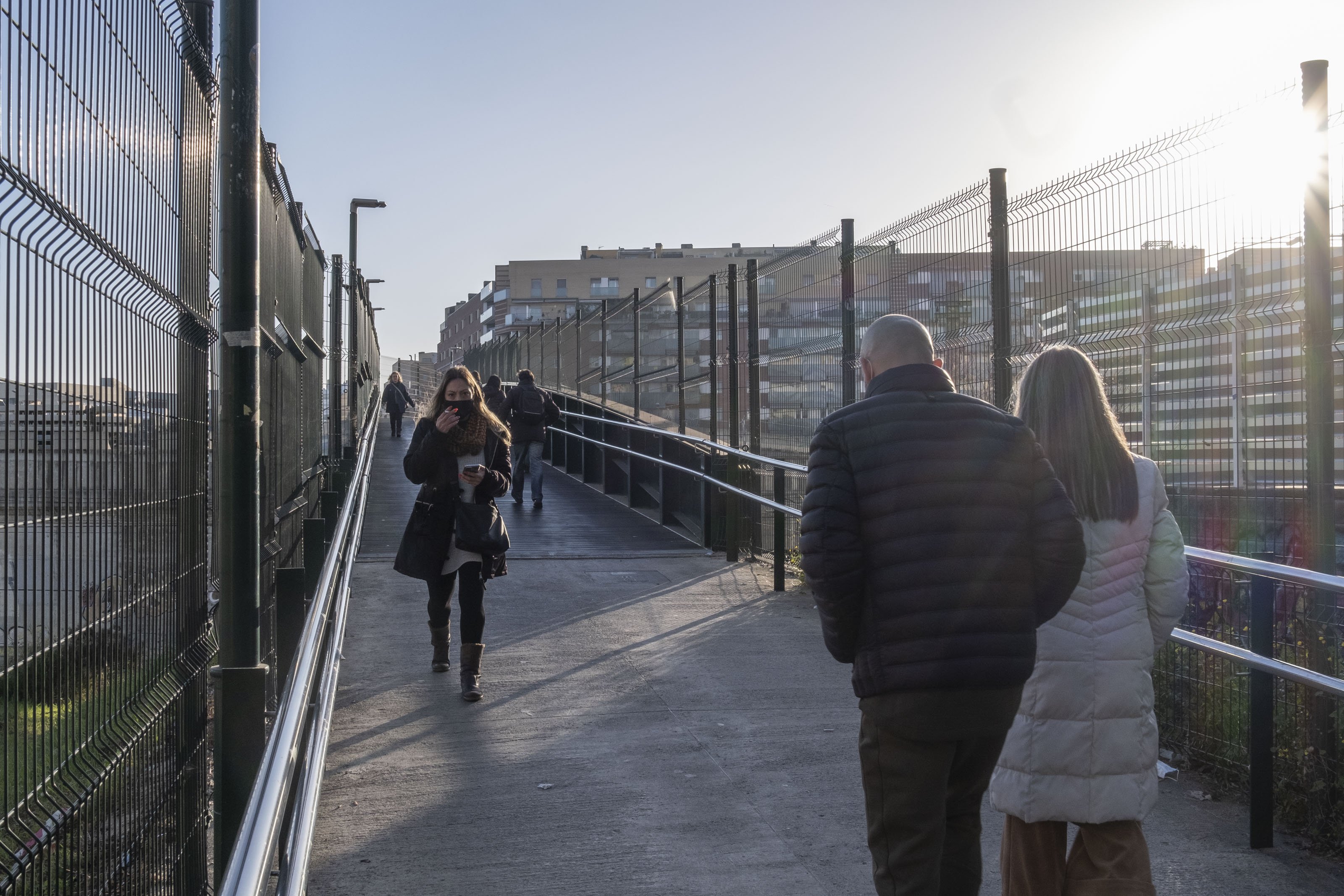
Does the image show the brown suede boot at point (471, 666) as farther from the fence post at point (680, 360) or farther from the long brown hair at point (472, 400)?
the fence post at point (680, 360)

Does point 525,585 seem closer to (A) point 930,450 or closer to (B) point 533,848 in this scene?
(B) point 533,848

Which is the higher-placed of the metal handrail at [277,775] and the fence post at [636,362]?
the fence post at [636,362]

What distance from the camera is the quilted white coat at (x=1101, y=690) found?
3332 mm

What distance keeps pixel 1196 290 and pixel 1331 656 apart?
5.07 ft

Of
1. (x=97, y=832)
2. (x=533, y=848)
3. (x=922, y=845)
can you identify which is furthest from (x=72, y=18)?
(x=533, y=848)

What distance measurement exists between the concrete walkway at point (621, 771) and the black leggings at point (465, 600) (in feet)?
1.04

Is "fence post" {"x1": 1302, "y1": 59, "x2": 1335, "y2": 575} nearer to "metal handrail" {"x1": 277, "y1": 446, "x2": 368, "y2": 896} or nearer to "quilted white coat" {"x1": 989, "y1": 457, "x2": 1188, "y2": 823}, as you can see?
"quilted white coat" {"x1": 989, "y1": 457, "x2": 1188, "y2": 823}

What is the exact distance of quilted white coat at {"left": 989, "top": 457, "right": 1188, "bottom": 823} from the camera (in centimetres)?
333

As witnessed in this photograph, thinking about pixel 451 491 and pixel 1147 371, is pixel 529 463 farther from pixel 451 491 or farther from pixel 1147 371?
pixel 1147 371

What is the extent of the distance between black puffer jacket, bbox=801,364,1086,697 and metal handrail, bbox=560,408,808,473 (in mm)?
3067

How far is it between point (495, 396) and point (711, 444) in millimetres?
4079

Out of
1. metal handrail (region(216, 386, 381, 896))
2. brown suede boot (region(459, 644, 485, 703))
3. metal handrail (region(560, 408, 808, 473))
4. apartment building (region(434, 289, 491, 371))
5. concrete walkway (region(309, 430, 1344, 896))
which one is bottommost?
concrete walkway (region(309, 430, 1344, 896))

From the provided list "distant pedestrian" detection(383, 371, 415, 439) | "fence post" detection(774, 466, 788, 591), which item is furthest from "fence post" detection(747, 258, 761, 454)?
"distant pedestrian" detection(383, 371, 415, 439)

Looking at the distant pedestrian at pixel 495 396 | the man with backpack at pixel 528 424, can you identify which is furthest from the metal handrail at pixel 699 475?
the distant pedestrian at pixel 495 396
